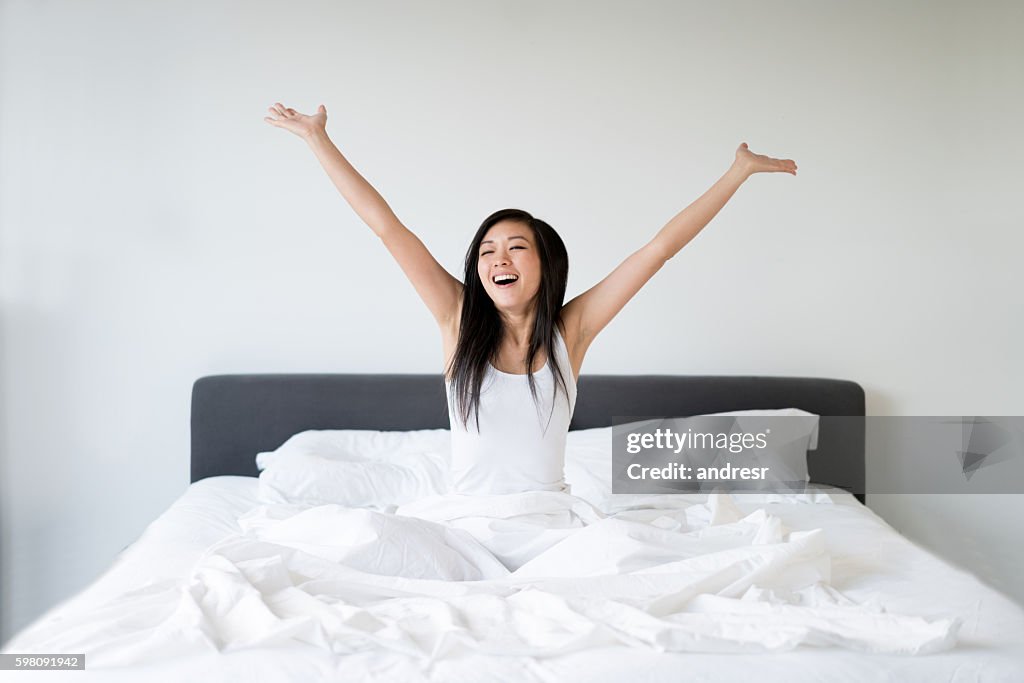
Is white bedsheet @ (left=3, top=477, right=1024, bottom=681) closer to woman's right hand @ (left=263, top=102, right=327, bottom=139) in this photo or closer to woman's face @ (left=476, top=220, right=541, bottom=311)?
woman's face @ (left=476, top=220, right=541, bottom=311)

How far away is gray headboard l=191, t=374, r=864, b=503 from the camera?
323cm

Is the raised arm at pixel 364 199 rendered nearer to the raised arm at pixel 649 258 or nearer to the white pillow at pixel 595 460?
the raised arm at pixel 649 258

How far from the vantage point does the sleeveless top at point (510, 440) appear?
6.36 feet

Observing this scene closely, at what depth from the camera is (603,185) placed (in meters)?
3.43

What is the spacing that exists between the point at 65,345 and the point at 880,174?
120 inches

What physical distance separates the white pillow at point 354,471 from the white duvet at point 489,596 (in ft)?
2.95

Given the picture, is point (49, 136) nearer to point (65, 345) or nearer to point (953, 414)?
point (65, 345)

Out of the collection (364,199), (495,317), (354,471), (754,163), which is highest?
(754,163)

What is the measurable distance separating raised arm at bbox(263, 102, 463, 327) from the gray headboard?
1.28 metres

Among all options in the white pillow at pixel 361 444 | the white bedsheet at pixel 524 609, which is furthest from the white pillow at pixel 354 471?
the white bedsheet at pixel 524 609

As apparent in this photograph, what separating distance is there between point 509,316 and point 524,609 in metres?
0.76

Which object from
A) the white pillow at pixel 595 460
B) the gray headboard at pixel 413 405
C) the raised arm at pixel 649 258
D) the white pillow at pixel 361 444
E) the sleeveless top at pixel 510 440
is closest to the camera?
the sleeveless top at pixel 510 440

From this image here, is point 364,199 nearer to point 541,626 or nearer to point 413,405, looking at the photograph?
point 541,626

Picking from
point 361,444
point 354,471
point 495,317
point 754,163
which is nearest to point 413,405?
point 361,444
